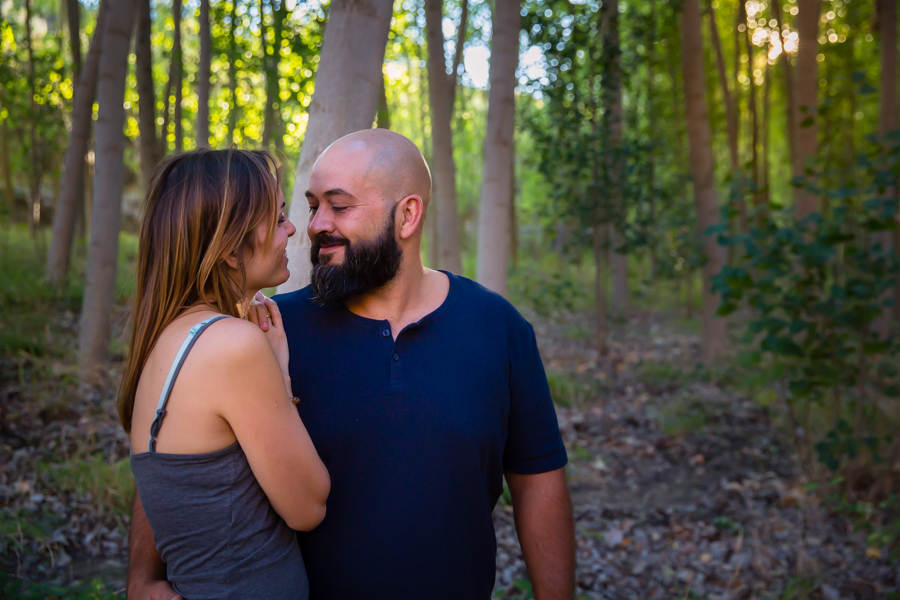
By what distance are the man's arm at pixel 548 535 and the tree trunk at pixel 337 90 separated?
1.38 m

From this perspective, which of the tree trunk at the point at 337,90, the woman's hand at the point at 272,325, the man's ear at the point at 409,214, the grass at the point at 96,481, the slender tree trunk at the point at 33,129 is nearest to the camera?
the woman's hand at the point at 272,325

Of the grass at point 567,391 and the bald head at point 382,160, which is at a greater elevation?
the bald head at point 382,160

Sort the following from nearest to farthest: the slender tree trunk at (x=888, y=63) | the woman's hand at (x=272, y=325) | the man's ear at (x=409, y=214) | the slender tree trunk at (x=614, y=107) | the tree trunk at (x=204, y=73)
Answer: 1. the woman's hand at (x=272, y=325)
2. the man's ear at (x=409, y=214)
3. the slender tree trunk at (x=614, y=107)
4. the tree trunk at (x=204, y=73)
5. the slender tree trunk at (x=888, y=63)

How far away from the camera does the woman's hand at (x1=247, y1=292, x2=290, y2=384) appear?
1.77 metres

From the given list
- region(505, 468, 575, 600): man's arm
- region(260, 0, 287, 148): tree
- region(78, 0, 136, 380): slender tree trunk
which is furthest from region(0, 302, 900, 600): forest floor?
region(260, 0, 287, 148): tree

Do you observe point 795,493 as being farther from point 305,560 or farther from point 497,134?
point 305,560

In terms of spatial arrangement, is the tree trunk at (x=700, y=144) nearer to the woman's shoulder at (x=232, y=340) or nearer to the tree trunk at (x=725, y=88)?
the tree trunk at (x=725, y=88)

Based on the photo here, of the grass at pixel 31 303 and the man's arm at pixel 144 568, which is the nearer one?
the man's arm at pixel 144 568

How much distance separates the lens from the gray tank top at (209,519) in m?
1.45

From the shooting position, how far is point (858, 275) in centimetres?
462

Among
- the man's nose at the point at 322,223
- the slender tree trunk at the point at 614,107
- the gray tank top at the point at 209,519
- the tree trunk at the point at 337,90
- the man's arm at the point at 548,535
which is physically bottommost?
the man's arm at the point at 548,535

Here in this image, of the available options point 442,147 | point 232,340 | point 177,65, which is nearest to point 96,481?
point 232,340

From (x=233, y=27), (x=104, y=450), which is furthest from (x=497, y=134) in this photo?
(x=233, y=27)

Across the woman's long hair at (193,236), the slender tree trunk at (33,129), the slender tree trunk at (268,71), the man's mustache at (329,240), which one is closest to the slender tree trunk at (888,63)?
the slender tree trunk at (268,71)
